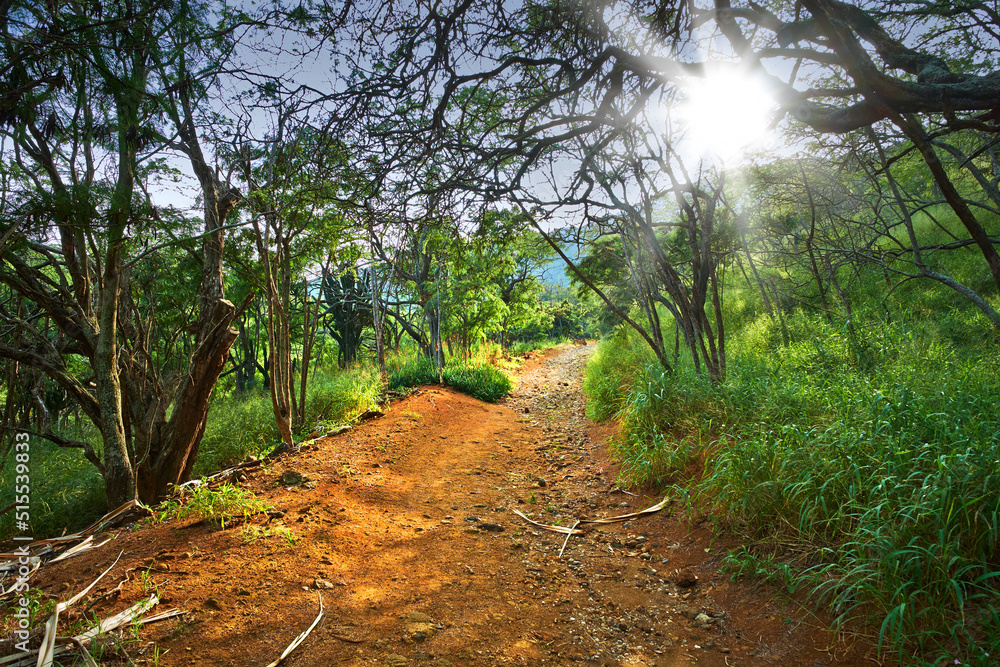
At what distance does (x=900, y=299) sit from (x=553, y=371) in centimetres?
971

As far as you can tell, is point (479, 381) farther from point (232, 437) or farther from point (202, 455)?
point (202, 455)

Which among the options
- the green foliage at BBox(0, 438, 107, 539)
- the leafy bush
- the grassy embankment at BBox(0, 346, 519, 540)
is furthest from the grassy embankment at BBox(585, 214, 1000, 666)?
the green foliage at BBox(0, 438, 107, 539)

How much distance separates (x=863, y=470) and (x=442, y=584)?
2.78m

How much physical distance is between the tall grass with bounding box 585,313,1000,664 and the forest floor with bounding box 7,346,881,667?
27 cm

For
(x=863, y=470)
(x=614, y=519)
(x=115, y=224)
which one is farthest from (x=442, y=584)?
→ (x=115, y=224)

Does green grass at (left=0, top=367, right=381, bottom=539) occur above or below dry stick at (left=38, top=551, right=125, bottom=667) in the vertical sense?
below

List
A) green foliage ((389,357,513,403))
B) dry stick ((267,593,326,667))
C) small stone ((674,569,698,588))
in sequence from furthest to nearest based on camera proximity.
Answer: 1. green foliage ((389,357,513,403))
2. small stone ((674,569,698,588))
3. dry stick ((267,593,326,667))

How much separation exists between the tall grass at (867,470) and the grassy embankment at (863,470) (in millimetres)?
11

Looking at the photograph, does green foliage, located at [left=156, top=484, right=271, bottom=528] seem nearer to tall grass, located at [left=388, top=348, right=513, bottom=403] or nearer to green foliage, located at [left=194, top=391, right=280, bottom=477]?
green foliage, located at [left=194, top=391, right=280, bottom=477]

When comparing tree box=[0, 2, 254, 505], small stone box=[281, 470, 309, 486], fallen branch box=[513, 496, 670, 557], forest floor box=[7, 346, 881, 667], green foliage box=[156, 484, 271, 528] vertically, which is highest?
tree box=[0, 2, 254, 505]

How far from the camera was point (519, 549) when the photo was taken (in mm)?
3203

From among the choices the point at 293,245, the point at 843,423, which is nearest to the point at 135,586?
the point at 843,423

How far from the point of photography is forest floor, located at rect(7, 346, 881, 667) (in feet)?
6.64

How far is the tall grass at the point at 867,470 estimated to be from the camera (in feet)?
6.23
